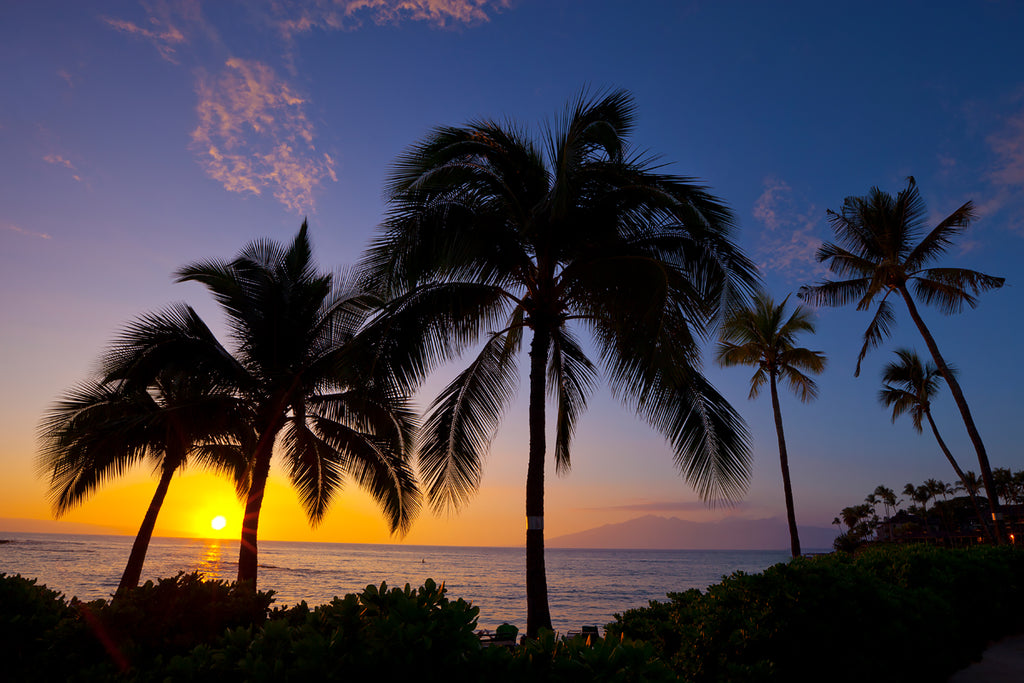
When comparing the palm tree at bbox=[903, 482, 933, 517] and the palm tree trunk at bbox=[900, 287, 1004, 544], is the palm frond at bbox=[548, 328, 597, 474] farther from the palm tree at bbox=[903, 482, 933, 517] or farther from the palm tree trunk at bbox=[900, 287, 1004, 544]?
the palm tree at bbox=[903, 482, 933, 517]

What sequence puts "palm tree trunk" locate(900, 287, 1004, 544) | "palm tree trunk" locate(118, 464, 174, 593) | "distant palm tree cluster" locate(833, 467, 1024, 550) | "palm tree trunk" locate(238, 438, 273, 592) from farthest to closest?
"distant palm tree cluster" locate(833, 467, 1024, 550), "palm tree trunk" locate(900, 287, 1004, 544), "palm tree trunk" locate(118, 464, 174, 593), "palm tree trunk" locate(238, 438, 273, 592)

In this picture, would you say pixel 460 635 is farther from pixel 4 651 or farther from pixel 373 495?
pixel 373 495

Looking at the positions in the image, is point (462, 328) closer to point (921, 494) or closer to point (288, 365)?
point (288, 365)

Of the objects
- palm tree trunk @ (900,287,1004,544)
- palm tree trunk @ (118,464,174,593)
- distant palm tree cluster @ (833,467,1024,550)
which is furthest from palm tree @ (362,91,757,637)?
distant palm tree cluster @ (833,467,1024,550)

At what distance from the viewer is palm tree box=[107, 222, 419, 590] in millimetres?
11766

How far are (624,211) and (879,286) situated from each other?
1407 cm

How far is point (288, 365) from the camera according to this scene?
12.6 m

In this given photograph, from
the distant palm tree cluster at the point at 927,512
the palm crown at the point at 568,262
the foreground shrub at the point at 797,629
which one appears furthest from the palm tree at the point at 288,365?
the distant palm tree cluster at the point at 927,512

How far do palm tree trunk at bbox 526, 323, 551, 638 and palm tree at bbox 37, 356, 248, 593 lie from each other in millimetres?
7363

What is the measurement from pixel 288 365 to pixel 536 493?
7.15 m

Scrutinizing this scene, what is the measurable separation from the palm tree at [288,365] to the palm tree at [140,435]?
617 mm

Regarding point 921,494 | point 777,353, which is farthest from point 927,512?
point 777,353

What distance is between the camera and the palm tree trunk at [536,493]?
7.75m

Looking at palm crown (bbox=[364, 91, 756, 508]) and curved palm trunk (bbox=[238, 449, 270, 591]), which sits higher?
palm crown (bbox=[364, 91, 756, 508])
